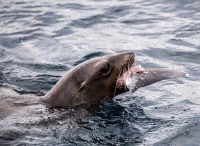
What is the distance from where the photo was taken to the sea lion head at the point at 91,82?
7.05 m

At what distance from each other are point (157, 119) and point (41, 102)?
1.73 meters

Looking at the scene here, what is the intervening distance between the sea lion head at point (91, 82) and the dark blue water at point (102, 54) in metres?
0.19

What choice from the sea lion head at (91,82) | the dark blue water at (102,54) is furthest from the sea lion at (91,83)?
the dark blue water at (102,54)

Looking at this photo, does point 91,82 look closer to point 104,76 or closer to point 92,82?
point 92,82

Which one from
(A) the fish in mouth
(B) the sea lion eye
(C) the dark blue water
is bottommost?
(C) the dark blue water

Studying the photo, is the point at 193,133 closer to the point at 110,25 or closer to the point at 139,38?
the point at 139,38

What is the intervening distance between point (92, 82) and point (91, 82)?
0.6 inches

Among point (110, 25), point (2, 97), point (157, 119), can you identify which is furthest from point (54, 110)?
point (110, 25)

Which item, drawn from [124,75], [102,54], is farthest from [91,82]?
[102,54]

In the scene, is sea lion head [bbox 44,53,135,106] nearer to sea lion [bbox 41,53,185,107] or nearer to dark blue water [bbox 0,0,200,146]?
sea lion [bbox 41,53,185,107]

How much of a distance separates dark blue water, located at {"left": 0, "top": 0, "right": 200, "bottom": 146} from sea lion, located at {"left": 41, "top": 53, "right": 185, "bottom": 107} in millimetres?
192

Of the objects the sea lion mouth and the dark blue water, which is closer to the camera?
the dark blue water

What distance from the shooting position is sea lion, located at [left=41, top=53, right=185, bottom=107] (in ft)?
23.1

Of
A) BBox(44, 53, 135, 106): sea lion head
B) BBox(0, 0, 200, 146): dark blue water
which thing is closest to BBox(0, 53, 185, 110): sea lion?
BBox(44, 53, 135, 106): sea lion head
